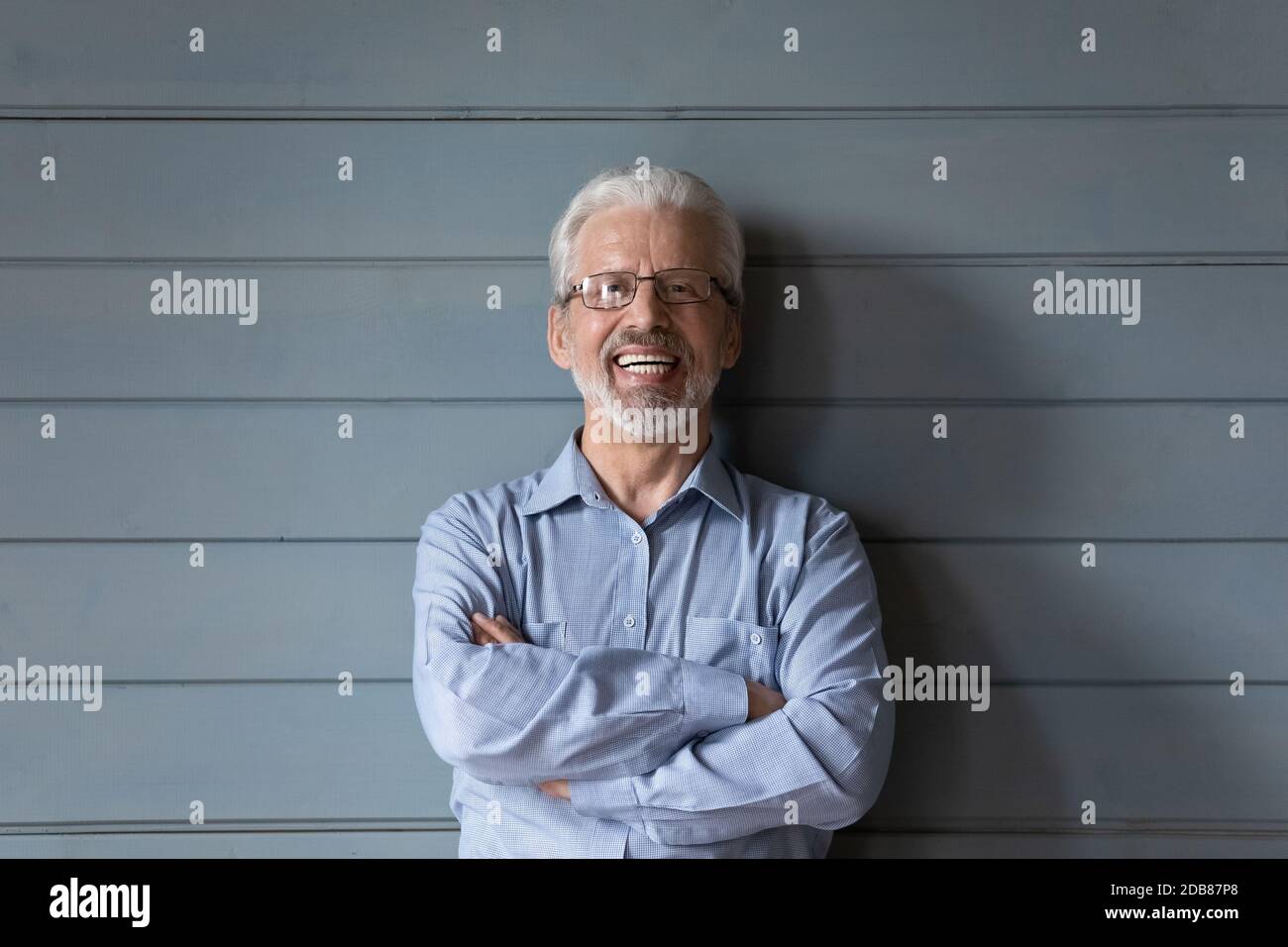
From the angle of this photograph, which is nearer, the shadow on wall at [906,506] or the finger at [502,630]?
the finger at [502,630]

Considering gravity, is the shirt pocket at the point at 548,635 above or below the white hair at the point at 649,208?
below

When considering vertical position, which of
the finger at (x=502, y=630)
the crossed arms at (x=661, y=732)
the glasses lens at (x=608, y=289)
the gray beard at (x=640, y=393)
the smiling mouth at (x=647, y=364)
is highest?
the glasses lens at (x=608, y=289)

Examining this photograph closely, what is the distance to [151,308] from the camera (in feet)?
5.95

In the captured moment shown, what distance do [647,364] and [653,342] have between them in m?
0.04

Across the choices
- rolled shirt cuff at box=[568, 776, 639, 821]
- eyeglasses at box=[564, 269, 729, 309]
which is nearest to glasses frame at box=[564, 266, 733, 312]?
eyeglasses at box=[564, 269, 729, 309]

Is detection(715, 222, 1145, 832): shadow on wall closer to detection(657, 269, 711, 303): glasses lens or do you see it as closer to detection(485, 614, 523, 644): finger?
detection(657, 269, 711, 303): glasses lens

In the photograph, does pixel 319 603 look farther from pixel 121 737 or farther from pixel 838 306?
pixel 838 306

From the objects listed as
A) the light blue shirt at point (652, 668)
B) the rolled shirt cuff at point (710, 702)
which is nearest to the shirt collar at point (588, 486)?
the light blue shirt at point (652, 668)

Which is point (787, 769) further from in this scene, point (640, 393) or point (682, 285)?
point (682, 285)

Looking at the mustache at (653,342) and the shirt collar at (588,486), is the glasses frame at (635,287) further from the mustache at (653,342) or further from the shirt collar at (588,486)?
the shirt collar at (588,486)

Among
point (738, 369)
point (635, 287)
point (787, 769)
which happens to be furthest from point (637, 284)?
point (787, 769)

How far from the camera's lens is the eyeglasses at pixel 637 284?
5.21ft

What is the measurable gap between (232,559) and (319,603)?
0.19 m

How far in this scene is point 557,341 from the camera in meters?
1.71
